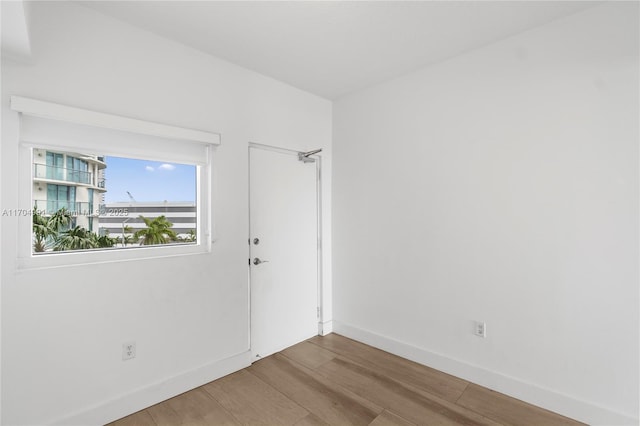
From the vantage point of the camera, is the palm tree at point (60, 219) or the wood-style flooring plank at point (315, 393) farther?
the wood-style flooring plank at point (315, 393)

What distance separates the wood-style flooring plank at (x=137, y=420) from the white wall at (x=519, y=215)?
208 cm

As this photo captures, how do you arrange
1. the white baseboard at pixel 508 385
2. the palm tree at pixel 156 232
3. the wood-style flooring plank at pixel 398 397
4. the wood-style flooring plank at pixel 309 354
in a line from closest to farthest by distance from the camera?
the white baseboard at pixel 508 385
the wood-style flooring plank at pixel 398 397
the palm tree at pixel 156 232
the wood-style flooring plank at pixel 309 354

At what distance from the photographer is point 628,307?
1.94m

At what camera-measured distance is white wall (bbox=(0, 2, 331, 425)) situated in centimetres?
179

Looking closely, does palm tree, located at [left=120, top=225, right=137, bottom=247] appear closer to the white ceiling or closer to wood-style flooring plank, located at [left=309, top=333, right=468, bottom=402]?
the white ceiling

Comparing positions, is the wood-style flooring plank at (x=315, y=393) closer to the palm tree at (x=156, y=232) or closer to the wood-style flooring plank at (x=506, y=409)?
the wood-style flooring plank at (x=506, y=409)

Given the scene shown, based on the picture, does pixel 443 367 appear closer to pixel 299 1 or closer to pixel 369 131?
pixel 369 131

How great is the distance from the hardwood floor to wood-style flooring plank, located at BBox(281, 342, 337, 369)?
0.07ft

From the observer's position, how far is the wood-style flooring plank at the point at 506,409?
2059 millimetres

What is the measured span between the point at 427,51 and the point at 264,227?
85.6 inches

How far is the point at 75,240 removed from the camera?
6.70ft

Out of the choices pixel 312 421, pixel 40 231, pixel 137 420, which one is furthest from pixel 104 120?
pixel 312 421

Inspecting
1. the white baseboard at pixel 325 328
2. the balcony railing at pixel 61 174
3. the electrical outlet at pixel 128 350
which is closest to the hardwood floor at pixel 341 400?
the electrical outlet at pixel 128 350

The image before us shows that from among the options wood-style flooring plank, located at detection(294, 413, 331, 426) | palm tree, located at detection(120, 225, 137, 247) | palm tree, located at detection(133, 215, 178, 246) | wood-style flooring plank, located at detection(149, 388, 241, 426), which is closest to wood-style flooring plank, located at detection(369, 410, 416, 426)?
wood-style flooring plank, located at detection(294, 413, 331, 426)
